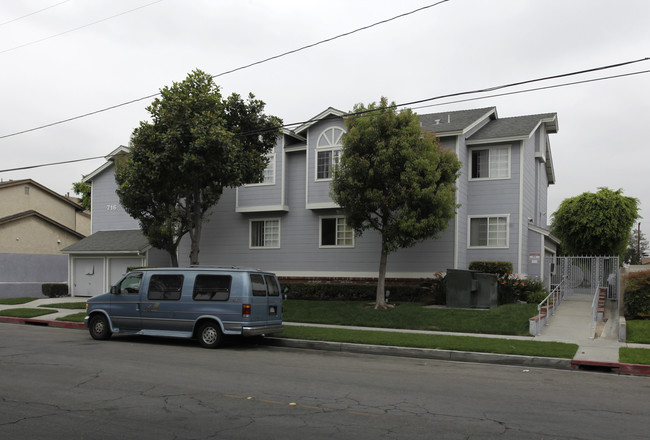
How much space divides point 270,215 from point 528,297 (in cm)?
1178

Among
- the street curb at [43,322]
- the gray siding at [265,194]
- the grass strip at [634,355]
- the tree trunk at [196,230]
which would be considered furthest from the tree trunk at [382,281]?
the street curb at [43,322]

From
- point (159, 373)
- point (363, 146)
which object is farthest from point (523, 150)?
point (159, 373)

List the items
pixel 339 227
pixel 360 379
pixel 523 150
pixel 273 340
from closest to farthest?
1. pixel 360 379
2. pixel 273 340
3. pixel 523 150
4. pixel 339 227

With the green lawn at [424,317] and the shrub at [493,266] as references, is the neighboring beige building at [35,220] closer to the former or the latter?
the green lawn at [424,317]

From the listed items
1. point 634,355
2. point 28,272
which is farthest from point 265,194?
point 634,355

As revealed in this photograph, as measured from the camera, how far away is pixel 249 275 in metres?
13.6

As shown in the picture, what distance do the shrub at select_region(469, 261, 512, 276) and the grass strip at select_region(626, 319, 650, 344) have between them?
5.62 meters

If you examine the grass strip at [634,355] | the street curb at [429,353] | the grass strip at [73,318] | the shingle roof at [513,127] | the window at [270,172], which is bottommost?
the grass strip at [73,318]

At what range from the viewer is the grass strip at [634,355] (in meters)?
11.3

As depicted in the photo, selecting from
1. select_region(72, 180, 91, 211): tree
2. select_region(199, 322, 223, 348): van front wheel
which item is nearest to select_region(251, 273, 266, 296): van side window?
select_region(199, 322, 223, 348): van front wheel

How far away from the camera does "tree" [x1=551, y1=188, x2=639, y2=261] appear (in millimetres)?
31438

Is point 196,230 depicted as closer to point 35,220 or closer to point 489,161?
point 489,161

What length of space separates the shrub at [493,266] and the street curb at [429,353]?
924 centimetres

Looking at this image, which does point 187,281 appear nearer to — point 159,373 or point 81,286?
point 159,373
